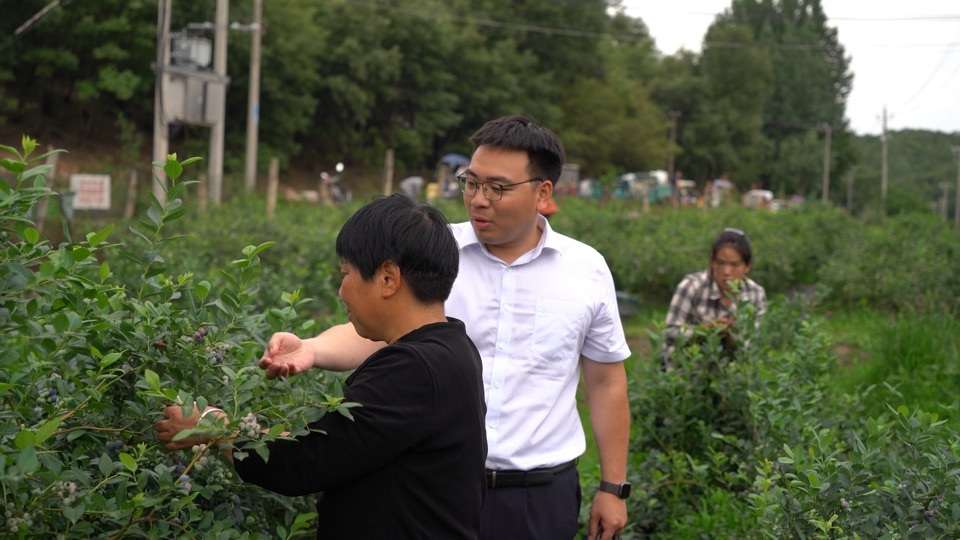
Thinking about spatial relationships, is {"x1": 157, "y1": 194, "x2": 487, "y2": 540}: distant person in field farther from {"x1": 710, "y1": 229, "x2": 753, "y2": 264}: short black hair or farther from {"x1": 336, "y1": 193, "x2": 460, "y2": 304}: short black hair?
{"x1": 710, "y1": 229, "x2": 753, "y2": 264}: short black hair

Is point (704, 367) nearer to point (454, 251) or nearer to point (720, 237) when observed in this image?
point (720, 237)

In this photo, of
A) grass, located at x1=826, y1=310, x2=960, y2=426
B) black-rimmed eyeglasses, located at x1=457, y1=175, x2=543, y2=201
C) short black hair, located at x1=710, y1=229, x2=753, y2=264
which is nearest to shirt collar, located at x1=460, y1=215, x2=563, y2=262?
black-rimmed eyeglasses, located at x1=457, y1=175, x2=543, y2=201

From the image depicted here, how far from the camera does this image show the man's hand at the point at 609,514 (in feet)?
9.88

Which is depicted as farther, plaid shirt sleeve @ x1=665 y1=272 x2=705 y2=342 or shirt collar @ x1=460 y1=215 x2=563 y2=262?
plaid shirt sleeve @ x1=665 y1=272 x2=705 y2=342

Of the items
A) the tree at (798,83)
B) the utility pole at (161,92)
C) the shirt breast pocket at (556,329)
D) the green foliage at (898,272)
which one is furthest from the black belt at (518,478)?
the tree at (798,83)

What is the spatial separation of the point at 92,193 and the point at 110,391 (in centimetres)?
1266

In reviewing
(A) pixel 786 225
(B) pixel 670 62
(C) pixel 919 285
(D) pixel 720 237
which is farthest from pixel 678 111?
(D) pixel 720 237

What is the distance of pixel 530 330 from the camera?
9.29ft

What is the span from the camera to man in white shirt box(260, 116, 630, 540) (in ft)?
9.05

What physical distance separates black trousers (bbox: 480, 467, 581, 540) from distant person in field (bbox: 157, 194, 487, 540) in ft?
2.19

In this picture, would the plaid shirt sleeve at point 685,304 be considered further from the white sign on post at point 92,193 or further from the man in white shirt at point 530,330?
the white sign on post at point 92,193

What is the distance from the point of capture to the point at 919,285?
36.9 ft

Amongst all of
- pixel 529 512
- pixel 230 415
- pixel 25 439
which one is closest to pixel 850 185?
pixel 529 512

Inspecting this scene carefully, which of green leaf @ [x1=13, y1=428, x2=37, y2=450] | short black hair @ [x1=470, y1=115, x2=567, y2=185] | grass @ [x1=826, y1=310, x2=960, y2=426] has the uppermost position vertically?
short black hair @ [x1=470, y1=115, x2=567, y2=185]
